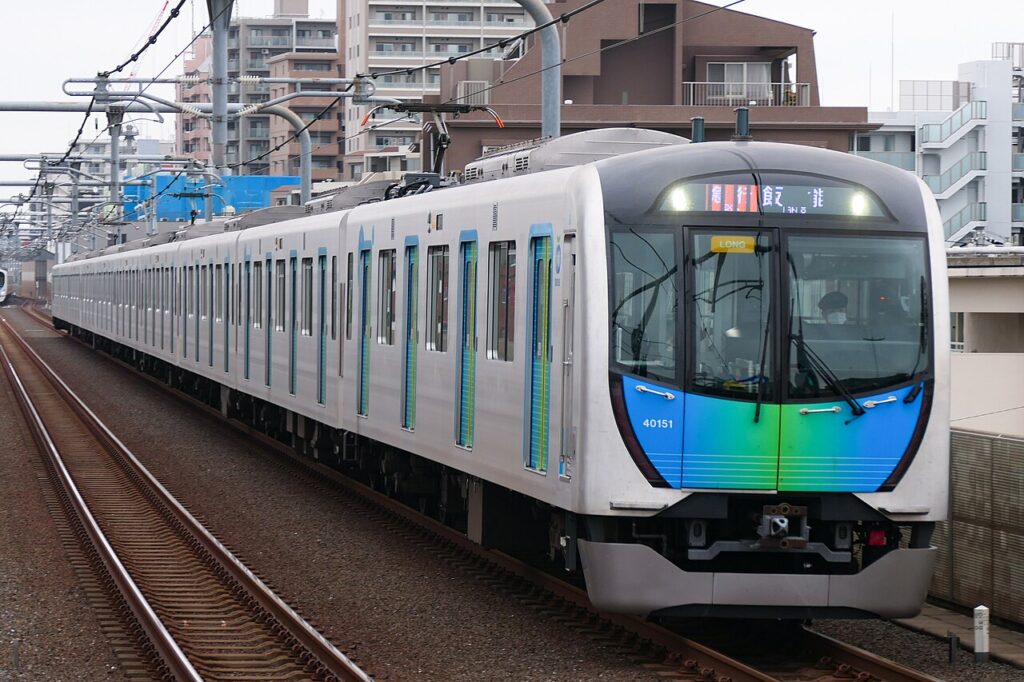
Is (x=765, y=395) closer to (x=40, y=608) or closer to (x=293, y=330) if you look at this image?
(x=40, y=608)

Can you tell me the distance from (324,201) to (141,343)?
18278mm

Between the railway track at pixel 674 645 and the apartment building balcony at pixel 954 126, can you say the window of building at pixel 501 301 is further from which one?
the apartment building balcony at pixel 954 126

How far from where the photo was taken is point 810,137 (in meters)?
42.7

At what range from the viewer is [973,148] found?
182 feet

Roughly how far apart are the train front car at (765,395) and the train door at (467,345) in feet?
7.68

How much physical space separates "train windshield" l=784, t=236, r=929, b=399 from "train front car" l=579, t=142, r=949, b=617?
10mm

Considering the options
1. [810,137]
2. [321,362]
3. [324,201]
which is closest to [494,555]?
[321,362]

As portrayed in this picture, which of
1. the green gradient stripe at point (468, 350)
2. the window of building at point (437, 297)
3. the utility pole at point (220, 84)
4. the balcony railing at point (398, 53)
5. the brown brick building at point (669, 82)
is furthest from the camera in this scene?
the balcony railing at point (398, 53)

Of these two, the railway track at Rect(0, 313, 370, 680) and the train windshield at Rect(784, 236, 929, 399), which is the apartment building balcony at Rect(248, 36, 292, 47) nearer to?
the railway track at Rect(0, 313, 370, 680)

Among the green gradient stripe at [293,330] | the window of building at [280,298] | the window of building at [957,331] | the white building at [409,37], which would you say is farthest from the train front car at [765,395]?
the white building at [409,37]

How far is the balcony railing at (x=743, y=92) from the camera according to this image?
44.1m

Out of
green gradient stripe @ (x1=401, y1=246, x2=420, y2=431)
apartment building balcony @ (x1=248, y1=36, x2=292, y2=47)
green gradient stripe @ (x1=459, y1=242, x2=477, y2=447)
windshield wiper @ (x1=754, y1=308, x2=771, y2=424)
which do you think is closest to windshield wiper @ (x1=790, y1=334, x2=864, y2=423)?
windshield wiper @ (x1=754, y1=308, x2=771, y2=424)

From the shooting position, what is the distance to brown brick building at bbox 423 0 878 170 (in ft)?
137

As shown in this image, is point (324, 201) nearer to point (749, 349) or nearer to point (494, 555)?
point (494, 555)
